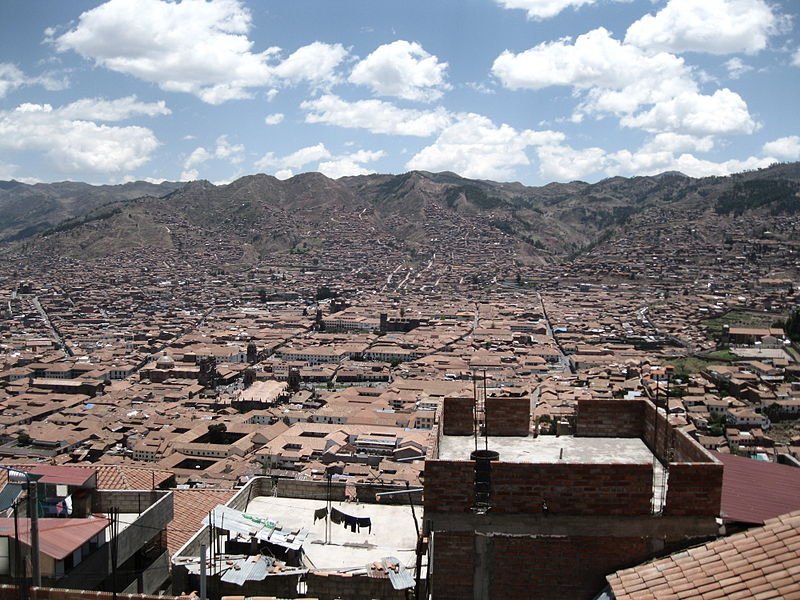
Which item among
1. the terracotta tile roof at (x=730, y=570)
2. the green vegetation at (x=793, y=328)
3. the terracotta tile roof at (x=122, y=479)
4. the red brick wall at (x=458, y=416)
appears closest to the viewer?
the terracotta tile roof at (x=730, y=570)

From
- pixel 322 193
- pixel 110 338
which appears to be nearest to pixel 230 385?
pixel 110 338

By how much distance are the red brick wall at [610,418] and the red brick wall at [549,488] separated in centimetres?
123

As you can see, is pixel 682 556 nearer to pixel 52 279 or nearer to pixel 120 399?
pixel 120 399

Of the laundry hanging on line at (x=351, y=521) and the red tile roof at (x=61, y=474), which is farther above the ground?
the red tile roof at (x=61, y=474)

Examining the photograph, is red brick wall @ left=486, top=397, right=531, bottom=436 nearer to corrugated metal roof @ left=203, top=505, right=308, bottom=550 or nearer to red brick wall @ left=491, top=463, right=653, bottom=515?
red brick wall @ left=491, top=463, right=653, bottom=515

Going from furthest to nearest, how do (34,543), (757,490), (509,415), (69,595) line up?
1. (34,543)
2. (509,415)
3. (69,595)
4. (757,490)

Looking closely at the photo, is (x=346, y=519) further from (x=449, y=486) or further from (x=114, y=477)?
(x=449, y=486)

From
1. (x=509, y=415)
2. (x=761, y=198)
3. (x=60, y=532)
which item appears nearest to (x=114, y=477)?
(x=60, y=532)

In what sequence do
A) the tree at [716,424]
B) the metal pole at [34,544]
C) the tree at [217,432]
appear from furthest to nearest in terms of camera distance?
1. the tree at [217,432]
2. the tree at [716,424]
3. the metal pole at [34,544]

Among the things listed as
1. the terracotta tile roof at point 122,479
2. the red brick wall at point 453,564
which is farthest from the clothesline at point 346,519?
the red brick wall at point 453,564

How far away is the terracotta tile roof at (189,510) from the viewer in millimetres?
7513

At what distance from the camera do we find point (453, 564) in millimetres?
3271

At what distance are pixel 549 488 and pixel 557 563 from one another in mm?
340

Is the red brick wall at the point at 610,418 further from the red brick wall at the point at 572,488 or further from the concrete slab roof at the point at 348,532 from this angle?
the concrete slab roof at the point at 348,532
